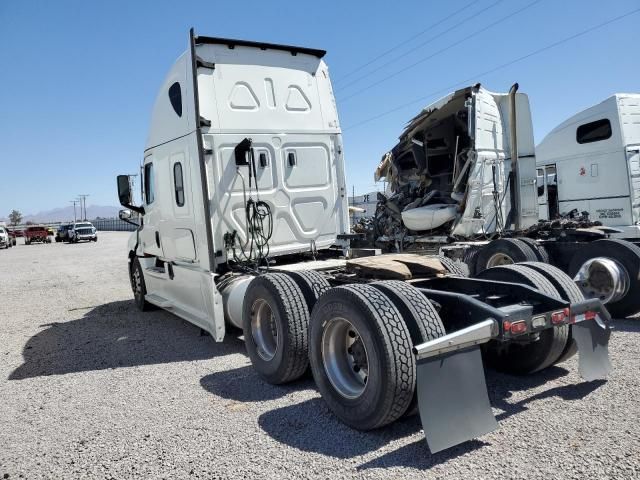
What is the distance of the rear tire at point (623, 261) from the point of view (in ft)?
18.0

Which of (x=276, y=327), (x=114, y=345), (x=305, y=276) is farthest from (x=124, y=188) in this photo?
(x=276, y=327)

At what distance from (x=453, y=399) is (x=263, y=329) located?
7.32ft

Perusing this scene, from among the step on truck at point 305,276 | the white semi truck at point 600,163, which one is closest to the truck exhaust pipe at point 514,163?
the white semi truck at point 600,163

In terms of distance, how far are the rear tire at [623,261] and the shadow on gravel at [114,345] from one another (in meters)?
4.52

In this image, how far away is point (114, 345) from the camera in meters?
6.05

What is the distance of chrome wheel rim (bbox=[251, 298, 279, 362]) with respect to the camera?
451 cm

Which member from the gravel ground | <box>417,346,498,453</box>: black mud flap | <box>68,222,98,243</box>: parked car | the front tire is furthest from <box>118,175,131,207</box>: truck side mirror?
<box>68,222,98,243</box>: parked car

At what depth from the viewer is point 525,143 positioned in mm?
8477

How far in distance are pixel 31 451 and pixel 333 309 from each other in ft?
7.50

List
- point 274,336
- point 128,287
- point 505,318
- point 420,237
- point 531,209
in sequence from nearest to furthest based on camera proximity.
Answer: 1. point 505,318
2. point 274,336
3. point 531,209
4. point 420,237
5. point 128,287

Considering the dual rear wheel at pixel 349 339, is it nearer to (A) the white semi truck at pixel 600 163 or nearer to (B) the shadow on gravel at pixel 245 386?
(B) the shadow on gravel at pixel 245 386

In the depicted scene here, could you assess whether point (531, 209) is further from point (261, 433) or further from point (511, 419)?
point (261, 433)

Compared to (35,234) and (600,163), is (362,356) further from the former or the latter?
(35,234)

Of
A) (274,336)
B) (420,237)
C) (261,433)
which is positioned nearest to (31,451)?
(261,433)
